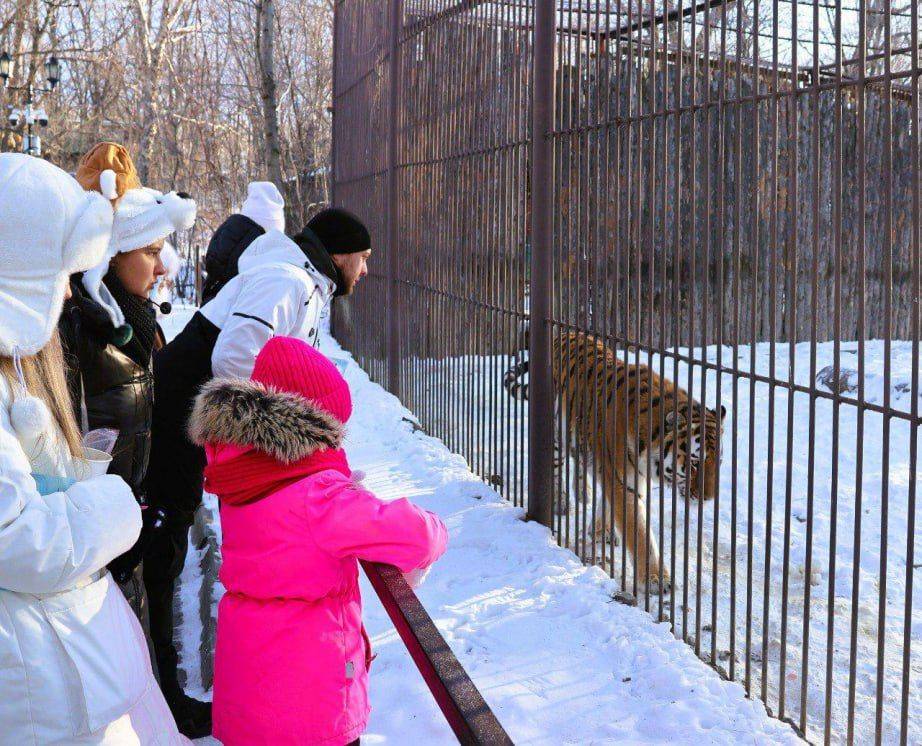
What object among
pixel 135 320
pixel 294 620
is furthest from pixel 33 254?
pixel 135 320

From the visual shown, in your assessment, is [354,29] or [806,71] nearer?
[806,71]

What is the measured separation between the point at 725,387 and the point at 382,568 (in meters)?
7.91

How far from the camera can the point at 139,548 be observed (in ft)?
10.2

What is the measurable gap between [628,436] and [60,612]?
3.52 m

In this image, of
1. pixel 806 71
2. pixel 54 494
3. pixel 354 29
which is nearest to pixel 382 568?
pixel 54 494

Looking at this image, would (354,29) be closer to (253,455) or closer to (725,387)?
(725,387)

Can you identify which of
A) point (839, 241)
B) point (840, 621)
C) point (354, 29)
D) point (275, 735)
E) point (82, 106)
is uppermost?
point (82, 106)

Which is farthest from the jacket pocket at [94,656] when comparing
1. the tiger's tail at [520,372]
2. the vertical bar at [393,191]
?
the vertical bar at [393,191]

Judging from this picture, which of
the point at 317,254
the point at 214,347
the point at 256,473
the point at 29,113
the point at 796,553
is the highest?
the point at 29,113

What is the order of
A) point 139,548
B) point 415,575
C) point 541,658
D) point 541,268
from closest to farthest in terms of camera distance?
point 415,575 < point 139,548 < point 541,658 < point 541,268

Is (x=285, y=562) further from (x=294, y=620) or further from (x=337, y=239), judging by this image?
(x=337, y=239)

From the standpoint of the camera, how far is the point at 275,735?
8.46ft

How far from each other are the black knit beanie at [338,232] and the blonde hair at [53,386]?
223 centimetres

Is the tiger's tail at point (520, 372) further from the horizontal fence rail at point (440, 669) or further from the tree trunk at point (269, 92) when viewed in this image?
the tree trunk at point (269, 92)
